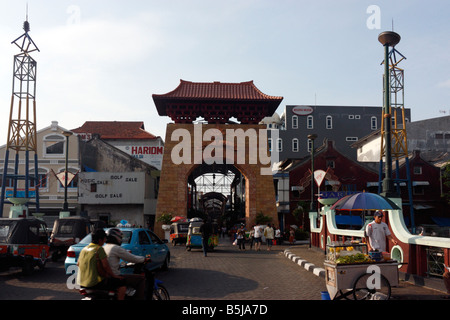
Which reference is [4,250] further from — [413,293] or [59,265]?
[413,293]

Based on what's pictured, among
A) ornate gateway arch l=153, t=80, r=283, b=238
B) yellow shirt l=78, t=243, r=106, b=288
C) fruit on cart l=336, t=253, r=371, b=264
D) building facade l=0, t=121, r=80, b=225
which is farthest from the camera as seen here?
building facade l=0, t=121, r=80, b=225

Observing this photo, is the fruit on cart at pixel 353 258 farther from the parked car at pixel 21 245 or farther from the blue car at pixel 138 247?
the parked car at pixel 21 245

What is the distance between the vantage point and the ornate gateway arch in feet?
114

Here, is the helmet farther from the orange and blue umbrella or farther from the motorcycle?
the orange and blue umbrella

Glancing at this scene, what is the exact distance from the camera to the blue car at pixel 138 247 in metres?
11.2

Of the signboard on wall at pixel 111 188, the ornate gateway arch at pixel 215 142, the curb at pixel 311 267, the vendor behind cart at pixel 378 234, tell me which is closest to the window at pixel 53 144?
the signboard on wall at pixel 111 188

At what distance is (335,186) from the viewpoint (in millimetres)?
40031

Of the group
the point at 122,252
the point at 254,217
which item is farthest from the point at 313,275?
the point at 254,217

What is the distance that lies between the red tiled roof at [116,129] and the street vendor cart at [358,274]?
46057 mm

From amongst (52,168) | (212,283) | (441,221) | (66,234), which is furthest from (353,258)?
(441,221)

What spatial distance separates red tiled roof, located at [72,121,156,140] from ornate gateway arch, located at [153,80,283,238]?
1854 cm

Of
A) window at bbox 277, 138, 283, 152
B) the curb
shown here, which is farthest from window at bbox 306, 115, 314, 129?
the curb

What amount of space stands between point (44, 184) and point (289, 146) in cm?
3276

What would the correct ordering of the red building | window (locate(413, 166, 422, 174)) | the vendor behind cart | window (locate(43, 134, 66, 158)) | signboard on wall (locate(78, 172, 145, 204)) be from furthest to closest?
window (locate(413, 166, 422, 174)), the red building, window (locate(43, 134, 66, 158)), signboard on wall (locate(78, 172, 145, 204)), the vendor behind cart
